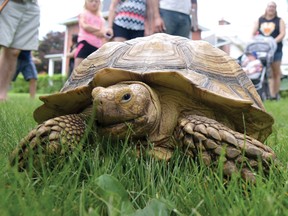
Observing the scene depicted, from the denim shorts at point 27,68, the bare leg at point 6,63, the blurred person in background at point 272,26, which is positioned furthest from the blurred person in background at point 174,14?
the blurred person in background at point 272,26

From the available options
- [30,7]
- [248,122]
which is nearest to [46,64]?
[30,7]

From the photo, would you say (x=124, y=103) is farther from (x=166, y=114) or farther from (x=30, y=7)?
(x=30, y=7)

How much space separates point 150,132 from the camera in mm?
1823

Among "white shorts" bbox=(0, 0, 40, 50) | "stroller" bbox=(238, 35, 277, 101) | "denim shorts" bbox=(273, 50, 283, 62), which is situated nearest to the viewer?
"white shorts" bbox=(0, 0, 40, 50)

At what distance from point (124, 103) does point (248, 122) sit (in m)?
0.77

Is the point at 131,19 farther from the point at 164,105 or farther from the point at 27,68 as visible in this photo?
the point at 27,68

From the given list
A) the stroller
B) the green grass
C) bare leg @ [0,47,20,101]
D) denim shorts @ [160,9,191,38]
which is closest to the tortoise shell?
the green grass

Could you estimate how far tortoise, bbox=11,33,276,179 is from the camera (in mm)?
1646

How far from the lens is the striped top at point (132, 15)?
4.65 meters

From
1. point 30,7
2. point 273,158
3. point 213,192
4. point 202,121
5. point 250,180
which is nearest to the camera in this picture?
point 213,192

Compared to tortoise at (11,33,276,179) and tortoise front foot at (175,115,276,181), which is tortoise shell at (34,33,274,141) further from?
tortoise front foot at (175,115,276,181)

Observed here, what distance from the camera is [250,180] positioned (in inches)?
57.6

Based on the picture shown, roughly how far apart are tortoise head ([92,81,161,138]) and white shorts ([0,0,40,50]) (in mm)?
3739

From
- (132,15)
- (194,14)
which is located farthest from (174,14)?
(194,14)
